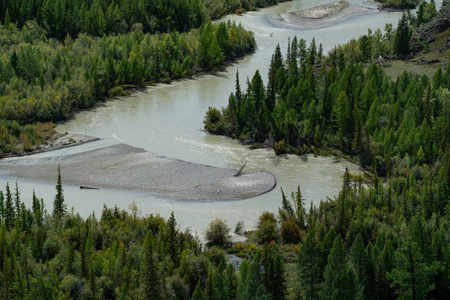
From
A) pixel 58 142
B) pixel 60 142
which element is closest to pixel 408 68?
pixel 60 142

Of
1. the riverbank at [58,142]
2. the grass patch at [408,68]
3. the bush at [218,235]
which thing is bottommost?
the bush at [218,235]

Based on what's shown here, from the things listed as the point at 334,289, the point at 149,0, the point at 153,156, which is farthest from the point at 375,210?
the point at 149,0

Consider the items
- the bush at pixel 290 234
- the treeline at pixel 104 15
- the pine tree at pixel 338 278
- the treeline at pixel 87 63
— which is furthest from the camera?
the treeline at pixel 104 15

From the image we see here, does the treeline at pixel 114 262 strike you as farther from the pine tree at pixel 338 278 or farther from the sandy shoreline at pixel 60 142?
the sandy shoreline at pixel 60 142

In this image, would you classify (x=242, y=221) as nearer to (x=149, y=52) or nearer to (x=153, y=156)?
(x=153, y=156)

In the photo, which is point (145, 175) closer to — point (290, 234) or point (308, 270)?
point (290, 234)

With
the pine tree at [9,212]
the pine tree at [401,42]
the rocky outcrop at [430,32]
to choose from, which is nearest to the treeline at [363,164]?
the pine tree at [401,42]

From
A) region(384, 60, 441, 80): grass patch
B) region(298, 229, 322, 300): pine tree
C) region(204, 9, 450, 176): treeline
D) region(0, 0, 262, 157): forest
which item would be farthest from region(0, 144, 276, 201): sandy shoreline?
region(384, 60, 441, 80): grass patch
